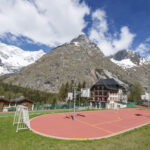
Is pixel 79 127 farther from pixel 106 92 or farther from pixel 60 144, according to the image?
A: pixel 106 92

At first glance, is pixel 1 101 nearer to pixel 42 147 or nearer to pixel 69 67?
pixel 42 147

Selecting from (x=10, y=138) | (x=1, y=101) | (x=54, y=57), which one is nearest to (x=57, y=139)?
(x=10, y=138)

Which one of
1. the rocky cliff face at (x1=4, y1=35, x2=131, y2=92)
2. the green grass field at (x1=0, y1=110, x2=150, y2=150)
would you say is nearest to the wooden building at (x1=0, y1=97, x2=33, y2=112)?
the green grass field at (x1=0, y1=110, x2=150, y2=150)

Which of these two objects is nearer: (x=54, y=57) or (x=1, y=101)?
(x=1, y=101)

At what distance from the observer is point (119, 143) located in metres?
9.75

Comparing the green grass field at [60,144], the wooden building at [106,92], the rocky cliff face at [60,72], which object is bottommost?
the green grass field at [60,144]

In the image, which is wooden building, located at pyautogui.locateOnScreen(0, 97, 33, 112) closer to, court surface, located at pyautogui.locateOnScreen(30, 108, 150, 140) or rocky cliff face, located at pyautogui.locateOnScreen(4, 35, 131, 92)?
court surface, located at pyautogui.locateOnScreen(30, 108, 150, 140)

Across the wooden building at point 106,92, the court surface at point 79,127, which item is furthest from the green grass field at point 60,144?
the wooden building at point 106,92

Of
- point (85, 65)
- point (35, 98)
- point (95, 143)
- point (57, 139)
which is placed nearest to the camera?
point (95, 143)

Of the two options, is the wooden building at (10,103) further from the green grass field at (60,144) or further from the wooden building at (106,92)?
the wooden building at (106,92)

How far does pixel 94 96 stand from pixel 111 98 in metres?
8.27

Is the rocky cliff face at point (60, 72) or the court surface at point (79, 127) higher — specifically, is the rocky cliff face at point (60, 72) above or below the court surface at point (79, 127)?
above

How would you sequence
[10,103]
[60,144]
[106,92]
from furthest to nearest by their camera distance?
[106,92] < [10,103] < [60,144]

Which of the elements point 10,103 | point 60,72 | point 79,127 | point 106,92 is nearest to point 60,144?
point 79,127
